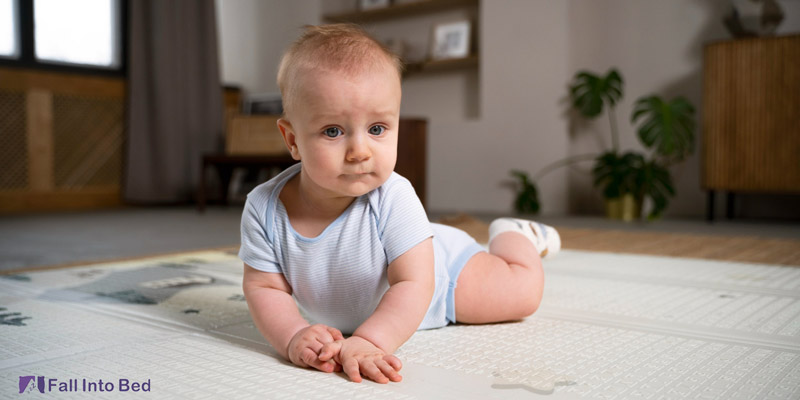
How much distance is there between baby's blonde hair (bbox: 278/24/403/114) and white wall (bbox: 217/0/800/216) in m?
3.13

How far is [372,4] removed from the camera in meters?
4.84

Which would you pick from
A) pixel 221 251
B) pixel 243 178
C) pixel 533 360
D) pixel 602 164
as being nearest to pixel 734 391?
pixel 533 360

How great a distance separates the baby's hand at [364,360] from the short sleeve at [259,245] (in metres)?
0.18

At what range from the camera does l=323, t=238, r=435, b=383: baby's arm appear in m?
0.72

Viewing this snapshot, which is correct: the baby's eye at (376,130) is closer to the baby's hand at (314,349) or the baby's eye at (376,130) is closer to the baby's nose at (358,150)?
the baby's nose at (358,150)

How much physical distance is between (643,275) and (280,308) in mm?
998

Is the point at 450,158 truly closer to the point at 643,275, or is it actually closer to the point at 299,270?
the point at 643,275

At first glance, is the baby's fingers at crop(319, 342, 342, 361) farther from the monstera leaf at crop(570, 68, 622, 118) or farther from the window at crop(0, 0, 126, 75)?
the window at crop(0, 0, 126, 75)

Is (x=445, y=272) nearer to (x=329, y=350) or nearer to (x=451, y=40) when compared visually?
(x=329, y=350)

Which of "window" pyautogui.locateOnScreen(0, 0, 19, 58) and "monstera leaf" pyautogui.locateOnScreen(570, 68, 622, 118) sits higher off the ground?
"window" pyautogui.locateOnScreen(0, 0, 19, 58)

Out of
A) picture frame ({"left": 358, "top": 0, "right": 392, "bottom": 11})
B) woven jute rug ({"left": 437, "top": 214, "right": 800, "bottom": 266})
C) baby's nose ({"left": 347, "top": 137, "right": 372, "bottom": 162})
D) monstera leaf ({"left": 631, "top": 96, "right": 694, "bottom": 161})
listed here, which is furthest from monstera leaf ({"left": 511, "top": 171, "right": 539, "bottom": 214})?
baby's nose ({"left": 347, "top": 137, "right": 372, "bottom": 162})

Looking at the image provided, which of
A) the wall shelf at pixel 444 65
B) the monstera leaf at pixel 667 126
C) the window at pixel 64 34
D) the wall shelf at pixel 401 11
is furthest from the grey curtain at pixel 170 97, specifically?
the monstera leaf at pixel 667 126

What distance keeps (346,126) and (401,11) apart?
4.15 m

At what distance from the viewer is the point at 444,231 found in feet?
3.39
